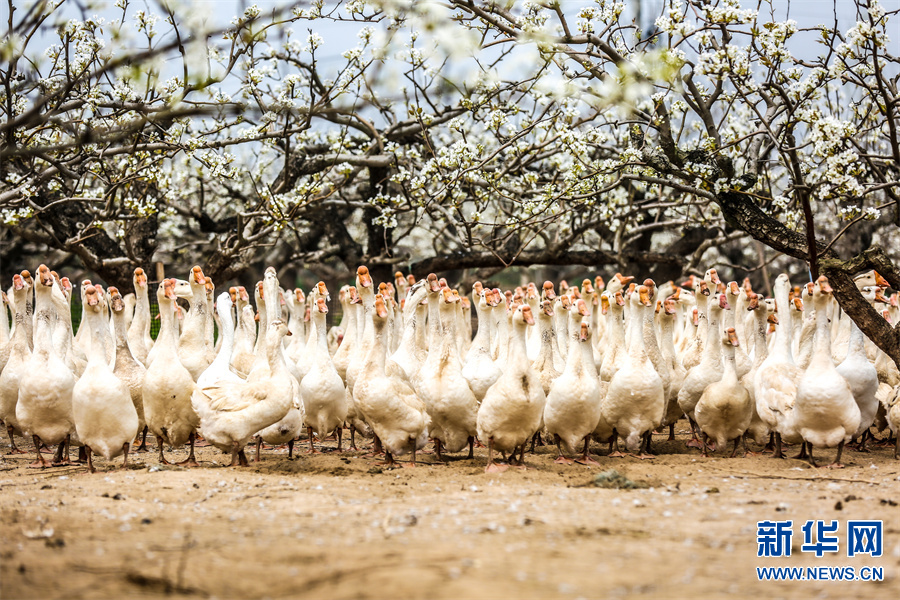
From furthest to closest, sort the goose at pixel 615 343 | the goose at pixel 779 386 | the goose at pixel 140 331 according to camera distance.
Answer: the goose at pixel 140 331
the goose at pixel 615 343
the goose at pixel 779 386

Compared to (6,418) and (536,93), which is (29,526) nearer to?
(6,418)

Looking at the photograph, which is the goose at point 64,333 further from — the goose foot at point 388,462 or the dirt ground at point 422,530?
the goose foot at point 388,462

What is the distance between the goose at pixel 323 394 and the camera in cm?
869

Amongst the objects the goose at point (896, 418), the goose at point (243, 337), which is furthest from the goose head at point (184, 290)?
the goose at point (896, 418)

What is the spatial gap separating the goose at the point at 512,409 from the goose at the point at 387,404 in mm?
678

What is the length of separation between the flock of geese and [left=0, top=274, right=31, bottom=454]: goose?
0.02 m

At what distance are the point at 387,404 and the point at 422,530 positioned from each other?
2.84 metres

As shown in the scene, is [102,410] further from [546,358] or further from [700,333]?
[700,333]

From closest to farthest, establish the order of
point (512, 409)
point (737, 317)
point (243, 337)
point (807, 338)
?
point (512, 409) → point (807, 338) → point (243, 337) → point (737, 317)

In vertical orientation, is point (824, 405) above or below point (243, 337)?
below

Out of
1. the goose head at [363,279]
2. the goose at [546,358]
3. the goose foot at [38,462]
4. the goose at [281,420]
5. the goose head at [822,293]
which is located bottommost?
the goose foot at [38,462]

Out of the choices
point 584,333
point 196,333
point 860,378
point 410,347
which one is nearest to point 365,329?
point 410,347

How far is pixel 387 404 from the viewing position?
775 cm

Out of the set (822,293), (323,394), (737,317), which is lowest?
(323,394)
